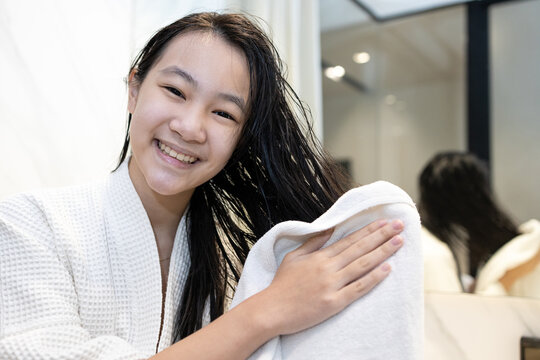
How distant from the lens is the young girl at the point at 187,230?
2.36 ft

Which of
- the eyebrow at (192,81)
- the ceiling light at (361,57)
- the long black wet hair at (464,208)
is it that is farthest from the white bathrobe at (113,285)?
the ceiling light at (361,57)

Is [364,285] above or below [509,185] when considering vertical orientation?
below

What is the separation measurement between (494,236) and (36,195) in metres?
0.87

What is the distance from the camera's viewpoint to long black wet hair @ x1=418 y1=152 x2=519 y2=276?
106cm

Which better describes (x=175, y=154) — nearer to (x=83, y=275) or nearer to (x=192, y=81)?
(x=192, y=81)

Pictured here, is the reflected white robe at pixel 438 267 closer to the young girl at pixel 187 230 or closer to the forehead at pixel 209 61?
the young girl at pixel 187 230

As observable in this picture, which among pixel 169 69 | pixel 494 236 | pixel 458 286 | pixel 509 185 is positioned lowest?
pixel 458 286

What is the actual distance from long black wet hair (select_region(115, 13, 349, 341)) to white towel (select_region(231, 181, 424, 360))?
0.18m

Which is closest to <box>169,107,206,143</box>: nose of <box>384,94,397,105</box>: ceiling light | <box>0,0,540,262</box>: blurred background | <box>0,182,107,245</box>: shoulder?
<box>0,182,107,245</box>: shoulder

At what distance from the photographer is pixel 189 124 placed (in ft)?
2.63

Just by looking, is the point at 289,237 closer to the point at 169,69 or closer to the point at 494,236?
the point at 169,69

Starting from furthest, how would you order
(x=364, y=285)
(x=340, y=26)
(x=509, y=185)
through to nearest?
1. (x=340, y=26)
2. (x=509, y=185)
3. (x=364, y=285)

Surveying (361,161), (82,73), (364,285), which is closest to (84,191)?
(82,73)

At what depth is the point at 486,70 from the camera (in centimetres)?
107
